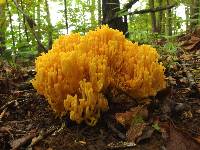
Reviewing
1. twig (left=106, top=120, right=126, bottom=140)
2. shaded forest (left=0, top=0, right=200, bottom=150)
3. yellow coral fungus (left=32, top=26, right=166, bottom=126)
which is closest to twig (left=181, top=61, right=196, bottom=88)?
shaded forest (left=0, top=0, right=200, bottom=150)

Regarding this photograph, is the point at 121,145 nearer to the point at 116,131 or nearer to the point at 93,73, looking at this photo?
the point at 116,131

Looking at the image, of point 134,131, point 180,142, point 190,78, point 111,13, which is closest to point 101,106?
point 134,131

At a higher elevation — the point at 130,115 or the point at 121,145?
the point at 130,115

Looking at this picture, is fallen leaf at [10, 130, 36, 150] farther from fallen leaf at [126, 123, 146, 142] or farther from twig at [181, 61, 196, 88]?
twig at [181, 61, 196, 88]

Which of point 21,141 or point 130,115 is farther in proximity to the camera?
point 130,115

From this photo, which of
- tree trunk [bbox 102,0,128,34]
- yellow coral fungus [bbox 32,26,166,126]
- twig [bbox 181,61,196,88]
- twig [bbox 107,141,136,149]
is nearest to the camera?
twig [bbox 107,141,136,149]

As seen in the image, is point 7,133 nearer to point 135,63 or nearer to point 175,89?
point 135,63
